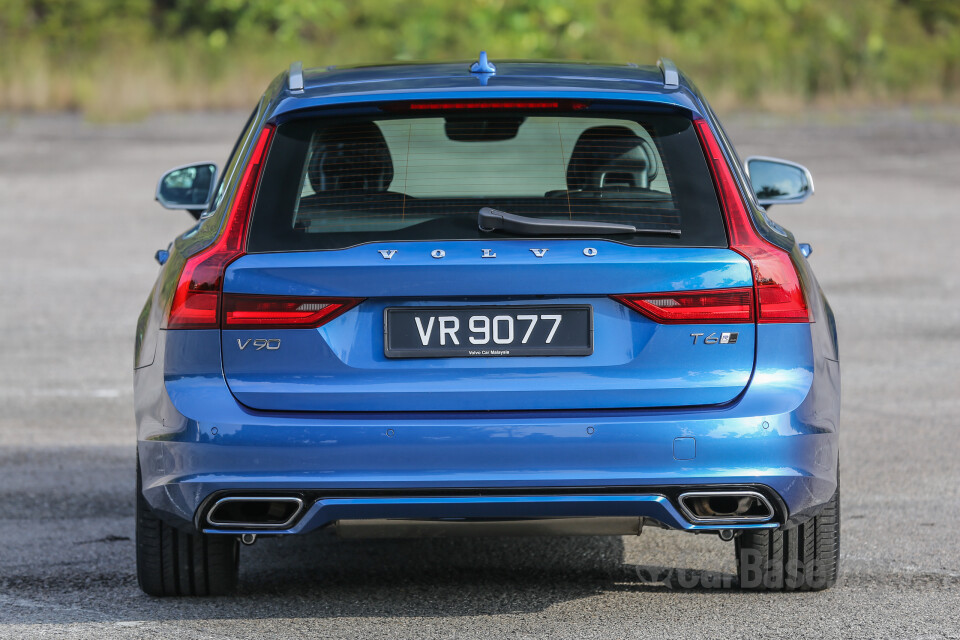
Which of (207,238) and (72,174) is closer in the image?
(207,238)

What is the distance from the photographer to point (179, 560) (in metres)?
4.78

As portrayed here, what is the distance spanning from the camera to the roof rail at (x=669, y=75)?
468cm

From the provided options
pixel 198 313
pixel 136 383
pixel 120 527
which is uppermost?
pixel 198 313

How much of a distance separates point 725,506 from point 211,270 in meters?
1.61

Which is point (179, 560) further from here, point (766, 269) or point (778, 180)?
point (778, 180)

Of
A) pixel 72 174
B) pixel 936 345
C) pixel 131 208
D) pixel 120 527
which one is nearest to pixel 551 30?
pixel 72 174

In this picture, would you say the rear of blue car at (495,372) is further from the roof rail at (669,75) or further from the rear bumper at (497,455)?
A: the roof rail at (669,75)

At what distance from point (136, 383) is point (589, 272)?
1523 millimetres

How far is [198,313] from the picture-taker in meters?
4.29

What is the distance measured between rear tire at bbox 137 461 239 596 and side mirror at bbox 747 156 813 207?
2722 millimetres

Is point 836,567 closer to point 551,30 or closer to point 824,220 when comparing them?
point 824,220

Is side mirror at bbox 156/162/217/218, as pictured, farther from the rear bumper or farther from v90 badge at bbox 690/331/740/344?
v90 badge at bbox 690/331/740/344

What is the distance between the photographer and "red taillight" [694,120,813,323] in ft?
14.0

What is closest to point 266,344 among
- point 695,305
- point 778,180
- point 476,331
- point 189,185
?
A: point 476,331
